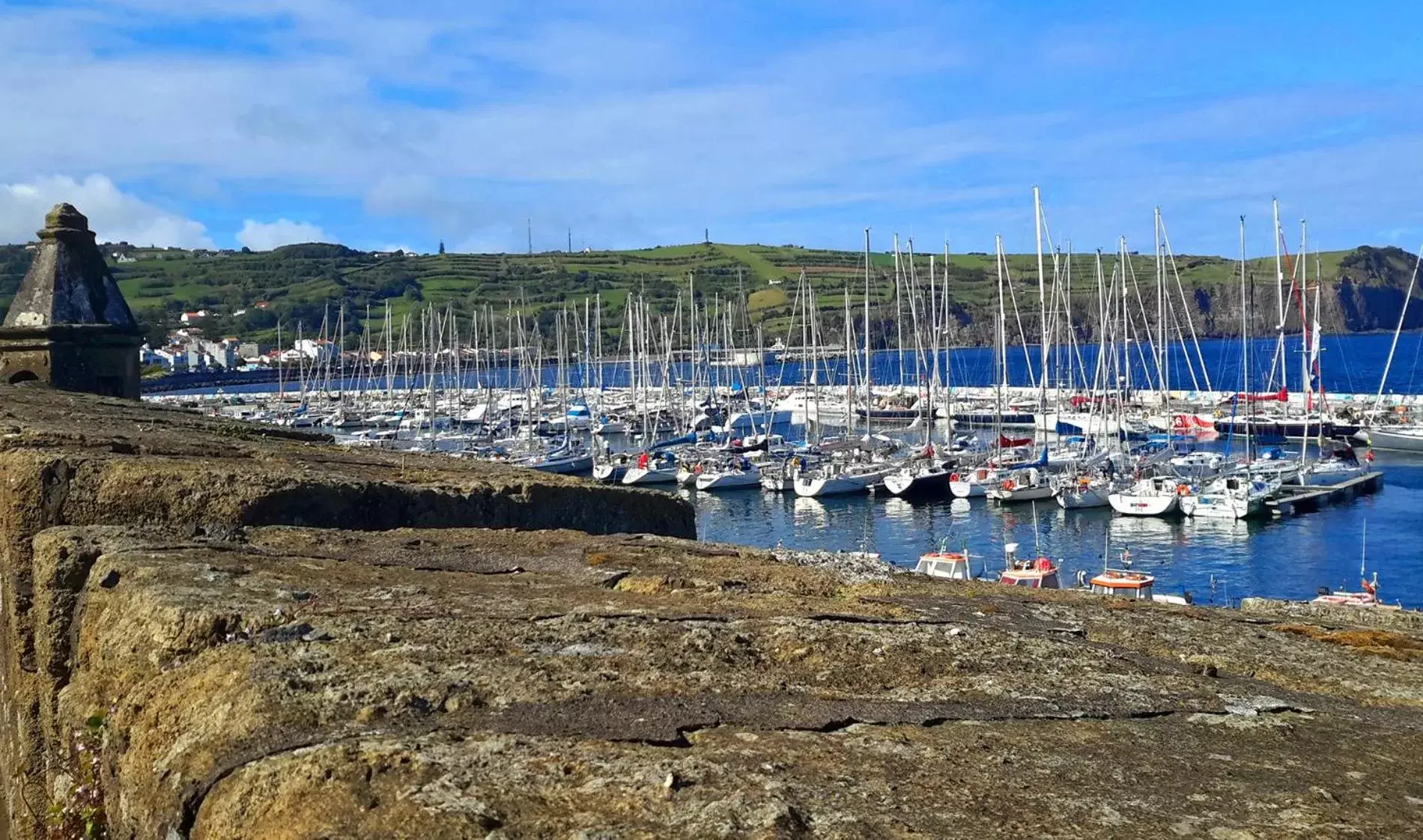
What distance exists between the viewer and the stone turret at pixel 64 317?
15.8 meters

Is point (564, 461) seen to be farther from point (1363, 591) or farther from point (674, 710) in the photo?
point (674, 710)

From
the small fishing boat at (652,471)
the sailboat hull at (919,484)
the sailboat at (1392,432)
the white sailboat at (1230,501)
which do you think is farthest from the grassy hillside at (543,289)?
the white sailboat at (1230,501)

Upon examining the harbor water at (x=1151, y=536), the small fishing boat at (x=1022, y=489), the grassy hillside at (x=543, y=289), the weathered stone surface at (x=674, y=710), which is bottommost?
the harbor water at (x=1151, y=536)

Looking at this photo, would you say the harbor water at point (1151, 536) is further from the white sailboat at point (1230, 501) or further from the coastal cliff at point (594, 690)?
the coastal cliff at point (594, 690)

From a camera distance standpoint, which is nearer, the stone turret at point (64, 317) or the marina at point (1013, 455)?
the stone turret at point (64, 317)

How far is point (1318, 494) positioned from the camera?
45.9m

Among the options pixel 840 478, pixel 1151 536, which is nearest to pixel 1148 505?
pixel 1151 536

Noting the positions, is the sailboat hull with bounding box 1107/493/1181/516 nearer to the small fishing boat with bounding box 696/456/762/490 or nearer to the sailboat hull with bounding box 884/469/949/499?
the sailboat hull with bounding box 884/469/949/499

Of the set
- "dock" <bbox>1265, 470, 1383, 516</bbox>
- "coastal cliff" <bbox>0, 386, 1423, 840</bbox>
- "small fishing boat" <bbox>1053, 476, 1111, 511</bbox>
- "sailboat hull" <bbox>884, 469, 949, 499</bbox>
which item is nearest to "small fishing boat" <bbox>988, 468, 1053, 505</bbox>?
"small fishing boat" <bbox>1053, 476, 1111, 511</bbox>

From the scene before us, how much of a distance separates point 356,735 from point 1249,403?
63477mm

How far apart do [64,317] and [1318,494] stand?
4412 centimetres

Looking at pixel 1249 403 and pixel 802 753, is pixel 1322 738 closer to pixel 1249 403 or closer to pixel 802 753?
pixel 802 753

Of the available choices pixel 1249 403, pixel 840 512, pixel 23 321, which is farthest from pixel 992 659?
pixel 1249 403

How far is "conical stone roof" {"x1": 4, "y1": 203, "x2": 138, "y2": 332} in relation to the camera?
15.8 metres
